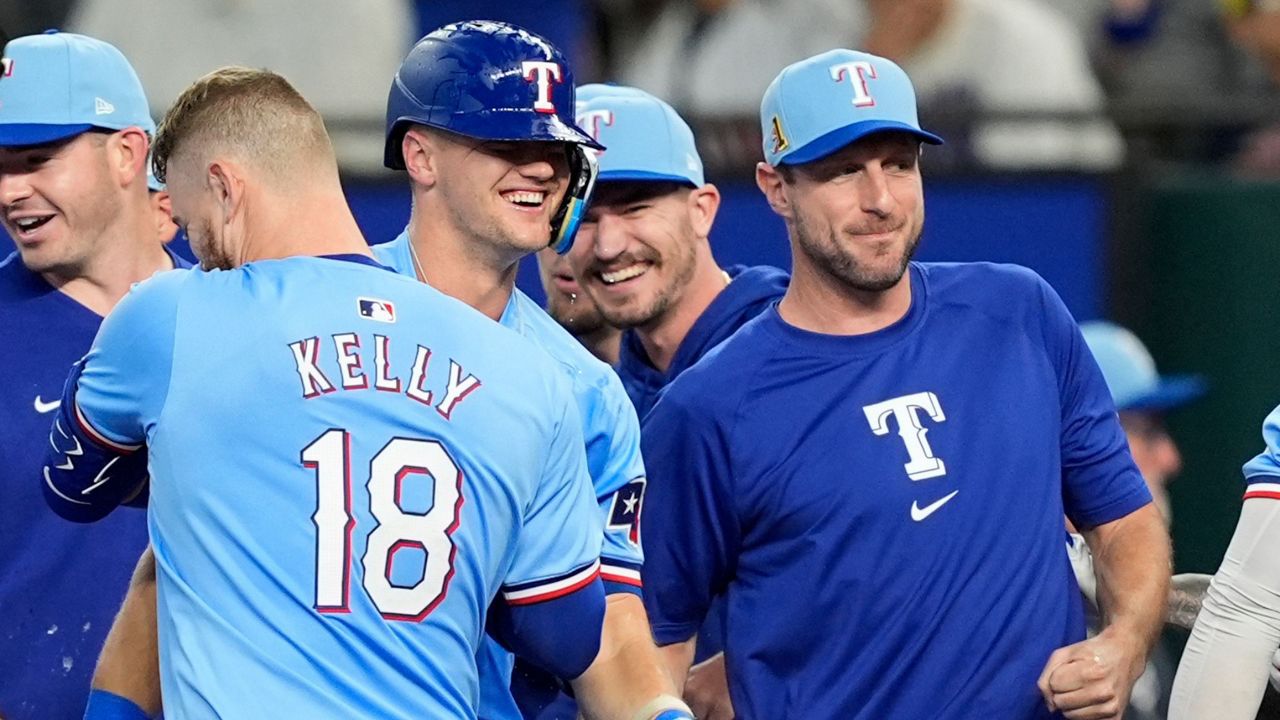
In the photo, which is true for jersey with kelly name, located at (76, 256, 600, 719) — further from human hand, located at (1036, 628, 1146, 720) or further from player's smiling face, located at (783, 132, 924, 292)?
human hand, located at (1036, 628, 1146, 720)

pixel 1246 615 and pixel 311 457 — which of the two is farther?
pixel 1246 615

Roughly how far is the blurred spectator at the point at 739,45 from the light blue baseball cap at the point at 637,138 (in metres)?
3.93

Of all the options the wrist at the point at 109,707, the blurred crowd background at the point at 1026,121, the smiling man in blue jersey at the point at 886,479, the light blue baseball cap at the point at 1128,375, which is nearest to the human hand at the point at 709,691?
the smiling man in blue jersey at the point at 886,479

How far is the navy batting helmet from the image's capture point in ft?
13.0

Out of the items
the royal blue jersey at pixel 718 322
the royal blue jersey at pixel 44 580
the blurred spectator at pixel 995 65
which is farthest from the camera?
the blurred spectator at pixel 995 65

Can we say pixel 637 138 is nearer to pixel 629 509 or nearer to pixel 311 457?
pixel 629 509

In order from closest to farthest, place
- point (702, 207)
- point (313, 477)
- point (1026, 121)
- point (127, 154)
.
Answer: point (313, 477) → point (127, 154) → point (702, 207) → point (1026, 121)

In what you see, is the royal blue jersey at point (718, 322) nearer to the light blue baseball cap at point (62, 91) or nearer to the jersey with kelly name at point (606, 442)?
the jersey with kelly name at point (606, 442)

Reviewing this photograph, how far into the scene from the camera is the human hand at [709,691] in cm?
474

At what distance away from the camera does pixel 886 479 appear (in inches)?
175

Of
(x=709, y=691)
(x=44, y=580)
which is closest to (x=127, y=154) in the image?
(x=44, y=580)

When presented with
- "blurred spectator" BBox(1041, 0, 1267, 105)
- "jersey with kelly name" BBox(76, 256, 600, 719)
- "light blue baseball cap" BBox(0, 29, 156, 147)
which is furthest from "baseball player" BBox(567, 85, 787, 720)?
"blurred spectator" BBox(1041, 0, 1267, 105)

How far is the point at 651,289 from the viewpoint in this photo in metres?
5.27

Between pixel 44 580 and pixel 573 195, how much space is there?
1445 millimetres
